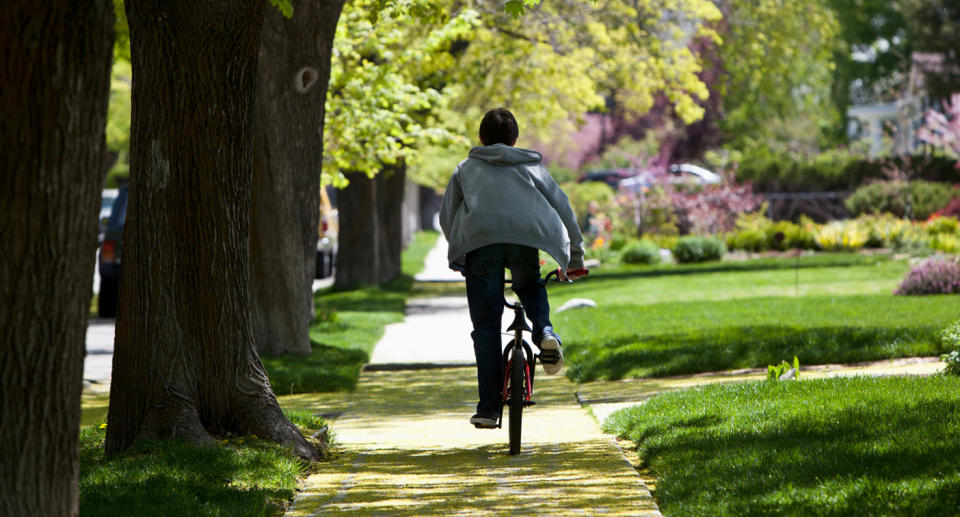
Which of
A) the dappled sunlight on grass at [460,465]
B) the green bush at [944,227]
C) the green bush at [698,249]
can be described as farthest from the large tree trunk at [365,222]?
the dappled sunlight on grass at [460,465]

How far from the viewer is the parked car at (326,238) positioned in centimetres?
2970

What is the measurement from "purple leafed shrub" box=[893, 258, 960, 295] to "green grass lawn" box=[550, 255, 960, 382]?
0.36 m

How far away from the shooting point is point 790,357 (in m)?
11.6

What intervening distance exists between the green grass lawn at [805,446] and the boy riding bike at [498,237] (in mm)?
895

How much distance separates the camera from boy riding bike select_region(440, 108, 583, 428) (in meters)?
7.09

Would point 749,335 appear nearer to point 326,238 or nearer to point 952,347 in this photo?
point 952,347

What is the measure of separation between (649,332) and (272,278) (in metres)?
4.06

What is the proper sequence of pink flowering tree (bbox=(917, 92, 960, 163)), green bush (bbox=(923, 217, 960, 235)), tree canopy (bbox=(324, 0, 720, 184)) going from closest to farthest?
tree canopy (bbox=(324, 0, 720, 184))
green bush (bbox=(923, 217, 960, 235))
pink flowering tree (bbox=(917, 92, 960, 163))

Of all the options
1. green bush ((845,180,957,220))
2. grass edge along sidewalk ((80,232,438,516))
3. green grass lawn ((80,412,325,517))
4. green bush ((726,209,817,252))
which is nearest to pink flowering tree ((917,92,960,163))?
green bush ((845,180,957,220))

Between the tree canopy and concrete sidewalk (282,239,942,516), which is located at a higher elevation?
the tree canopy

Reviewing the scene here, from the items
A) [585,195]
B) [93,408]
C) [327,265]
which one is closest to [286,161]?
[93,408]

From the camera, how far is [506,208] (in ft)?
23.3

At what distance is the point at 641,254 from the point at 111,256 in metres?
13.3

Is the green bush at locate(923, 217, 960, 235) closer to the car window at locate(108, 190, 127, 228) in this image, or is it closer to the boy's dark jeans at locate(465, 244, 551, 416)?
the car window at locate(108, 190, 127, 228)
